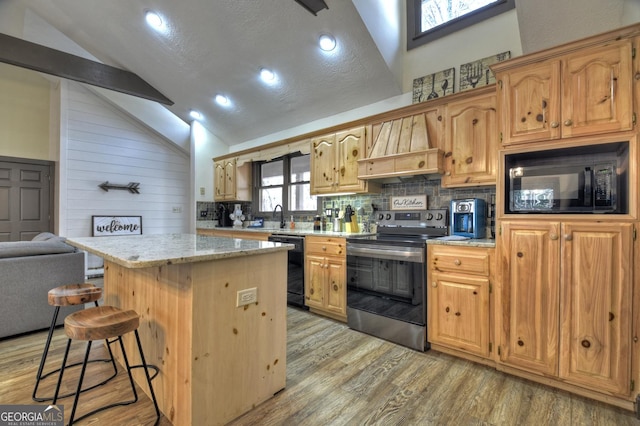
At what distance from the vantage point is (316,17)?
2867mm

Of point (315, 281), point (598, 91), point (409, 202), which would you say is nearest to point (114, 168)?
point (315, 281)

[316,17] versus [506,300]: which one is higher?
[316,17]

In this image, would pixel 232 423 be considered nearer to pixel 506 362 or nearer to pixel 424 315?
pixel 424 315

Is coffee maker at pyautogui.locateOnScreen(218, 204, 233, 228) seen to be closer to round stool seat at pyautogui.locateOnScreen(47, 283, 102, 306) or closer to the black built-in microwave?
round stool seat at pyautogui.locateOnScreen(47, 283, 102, 306)

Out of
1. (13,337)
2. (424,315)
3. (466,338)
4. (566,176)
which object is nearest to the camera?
(566,176)

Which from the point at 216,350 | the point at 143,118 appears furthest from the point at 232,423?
the point at 143,118

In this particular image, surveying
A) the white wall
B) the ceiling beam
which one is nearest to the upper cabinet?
the ceiling beam

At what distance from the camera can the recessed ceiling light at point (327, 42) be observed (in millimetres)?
2999

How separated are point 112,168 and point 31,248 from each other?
303cm

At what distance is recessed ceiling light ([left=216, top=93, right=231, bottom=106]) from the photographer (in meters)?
4.38

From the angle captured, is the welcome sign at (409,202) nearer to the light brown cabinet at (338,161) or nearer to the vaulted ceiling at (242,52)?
the light brown cabinet at (338,161)

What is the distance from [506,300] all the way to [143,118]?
5.96 m

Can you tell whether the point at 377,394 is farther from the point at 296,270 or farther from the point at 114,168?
the point at 114,168

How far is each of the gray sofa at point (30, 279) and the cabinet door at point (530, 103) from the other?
13.1 feet
